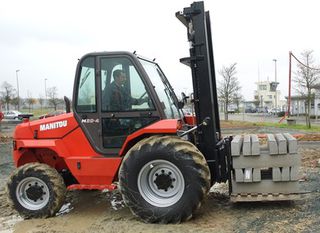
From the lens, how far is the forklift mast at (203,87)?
254 inches

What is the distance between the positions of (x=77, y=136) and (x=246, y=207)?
9.51ft

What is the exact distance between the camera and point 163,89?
7055 mm

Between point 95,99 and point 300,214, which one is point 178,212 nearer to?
point 300,214

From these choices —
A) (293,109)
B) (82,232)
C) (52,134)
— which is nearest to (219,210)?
(82,232)

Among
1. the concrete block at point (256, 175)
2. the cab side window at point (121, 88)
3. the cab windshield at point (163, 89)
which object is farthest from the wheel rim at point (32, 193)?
the concrete block at point (256, 175)

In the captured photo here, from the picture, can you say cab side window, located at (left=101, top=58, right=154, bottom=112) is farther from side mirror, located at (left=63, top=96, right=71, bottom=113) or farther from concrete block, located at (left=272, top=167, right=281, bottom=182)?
concrete block, located at (left=272, top=167, right=281, bottom=182)

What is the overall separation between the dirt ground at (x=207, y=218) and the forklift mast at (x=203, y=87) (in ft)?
2.18

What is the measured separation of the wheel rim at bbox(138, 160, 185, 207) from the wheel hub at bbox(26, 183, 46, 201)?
173 cm

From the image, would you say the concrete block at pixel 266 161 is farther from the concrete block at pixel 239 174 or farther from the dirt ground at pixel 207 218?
the dirt ground at pixel 207 218

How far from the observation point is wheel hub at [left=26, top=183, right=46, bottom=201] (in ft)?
22.3

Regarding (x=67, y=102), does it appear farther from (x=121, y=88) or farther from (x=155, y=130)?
(x=155, y=130)

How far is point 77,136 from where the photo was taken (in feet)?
22.6

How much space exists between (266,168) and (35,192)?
11.9 ft

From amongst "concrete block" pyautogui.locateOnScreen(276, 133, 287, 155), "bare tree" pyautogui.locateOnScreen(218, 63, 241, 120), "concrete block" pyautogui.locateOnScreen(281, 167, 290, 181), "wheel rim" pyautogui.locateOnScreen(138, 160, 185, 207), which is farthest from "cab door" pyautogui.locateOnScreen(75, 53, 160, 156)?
"bare tree" pyautogui.locateOnScreen(218, 63, 241, 120)
